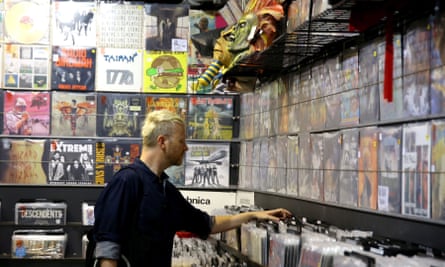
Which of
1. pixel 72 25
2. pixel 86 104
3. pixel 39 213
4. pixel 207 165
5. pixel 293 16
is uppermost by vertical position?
pixel 72 25

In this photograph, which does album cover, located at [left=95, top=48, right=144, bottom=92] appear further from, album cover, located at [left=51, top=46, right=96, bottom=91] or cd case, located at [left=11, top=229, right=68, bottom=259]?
cd case, located at [left=11, top=229, right=68, bottom=259]

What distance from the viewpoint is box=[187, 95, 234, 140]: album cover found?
5754 mm

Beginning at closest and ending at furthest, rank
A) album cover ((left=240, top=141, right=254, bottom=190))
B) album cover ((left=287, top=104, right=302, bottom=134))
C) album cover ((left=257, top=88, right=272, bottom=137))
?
album cover ((left=287, top=104, right=302, bottom=134)) → album cover ((left=257, top=88, right=272, bottom=137)) → album cover ((left=240, top=141, right=254, bottom=190))

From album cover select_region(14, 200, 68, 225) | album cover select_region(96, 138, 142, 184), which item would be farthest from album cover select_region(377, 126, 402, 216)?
album cover select_region(14, 200, 68, 225)

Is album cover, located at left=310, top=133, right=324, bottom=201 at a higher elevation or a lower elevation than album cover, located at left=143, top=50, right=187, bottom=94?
lower

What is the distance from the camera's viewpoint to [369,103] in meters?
2.80

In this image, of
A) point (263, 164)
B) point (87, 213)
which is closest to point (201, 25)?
point (263, 164)

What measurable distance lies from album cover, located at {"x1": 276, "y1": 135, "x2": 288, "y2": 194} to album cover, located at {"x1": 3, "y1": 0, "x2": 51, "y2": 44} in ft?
8.35

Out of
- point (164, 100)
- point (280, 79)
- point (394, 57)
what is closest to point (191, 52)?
point (164, 100)

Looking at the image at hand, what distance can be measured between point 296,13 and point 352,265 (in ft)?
4.20

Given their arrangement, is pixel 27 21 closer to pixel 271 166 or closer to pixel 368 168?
pixel 271 166

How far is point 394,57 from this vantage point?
2.56m

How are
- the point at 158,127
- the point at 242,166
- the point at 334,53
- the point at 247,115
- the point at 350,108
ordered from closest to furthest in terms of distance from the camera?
the point at 350,108 < the point at 158,127 < the point at 334,53 < the point at 247,115 < the point at 242,166

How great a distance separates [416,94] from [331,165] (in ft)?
2.96
